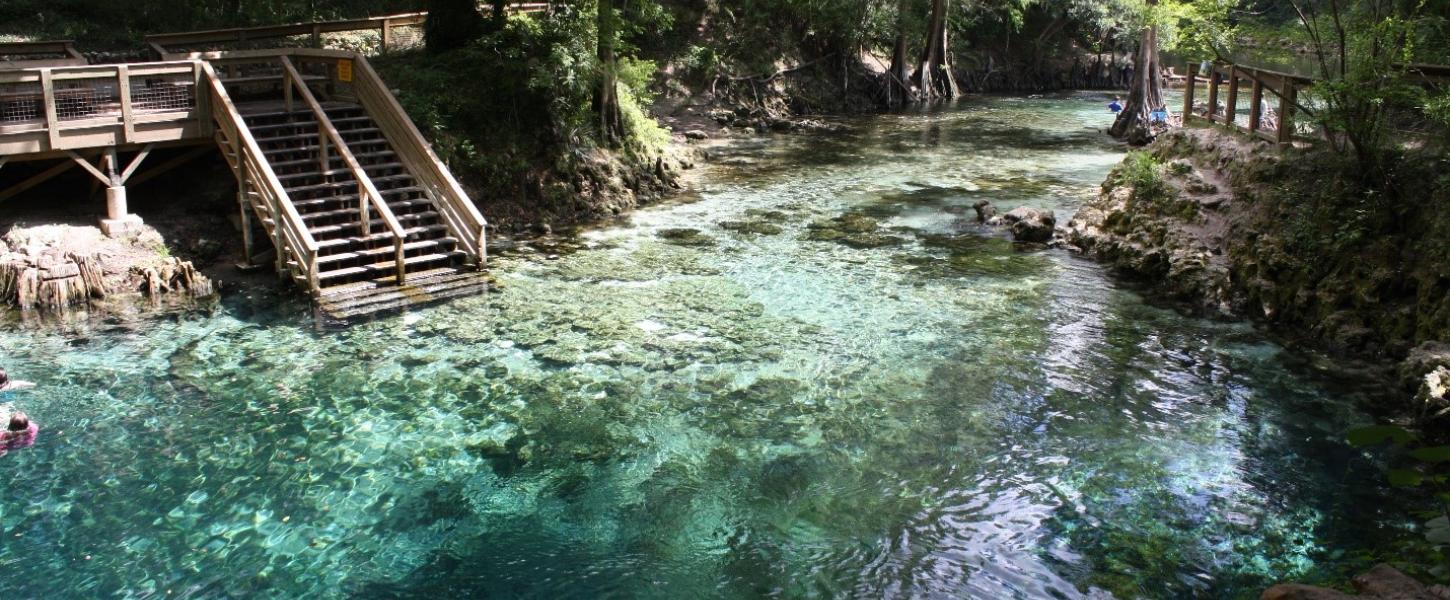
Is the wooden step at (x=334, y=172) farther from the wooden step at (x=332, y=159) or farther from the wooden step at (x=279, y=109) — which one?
the wooden step at (x=279, y=109)

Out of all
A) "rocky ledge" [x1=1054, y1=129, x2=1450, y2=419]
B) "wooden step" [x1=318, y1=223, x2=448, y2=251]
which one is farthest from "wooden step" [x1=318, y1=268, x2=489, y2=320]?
"rocky ledge" [x1=1054, y1=129, x2=1450, y2=419]

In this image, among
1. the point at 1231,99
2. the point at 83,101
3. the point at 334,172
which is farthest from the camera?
the point at 1231,99

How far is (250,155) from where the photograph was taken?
625 inches

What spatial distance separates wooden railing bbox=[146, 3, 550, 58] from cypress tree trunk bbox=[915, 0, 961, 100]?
24.0 meters

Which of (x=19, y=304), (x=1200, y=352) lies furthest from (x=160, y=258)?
(x=1200, y=352)

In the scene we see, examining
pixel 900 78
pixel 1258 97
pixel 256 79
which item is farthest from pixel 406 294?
pixel 900 78

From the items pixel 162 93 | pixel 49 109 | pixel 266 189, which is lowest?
pixel 266 189

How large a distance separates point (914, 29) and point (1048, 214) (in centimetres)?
2559

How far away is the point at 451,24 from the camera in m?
22.5

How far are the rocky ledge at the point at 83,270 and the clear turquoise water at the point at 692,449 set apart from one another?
36.1 inches

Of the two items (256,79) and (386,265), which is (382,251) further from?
(256,79)

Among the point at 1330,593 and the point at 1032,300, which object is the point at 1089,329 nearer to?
the point at 1032,300

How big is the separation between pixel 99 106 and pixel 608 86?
32.9 feet

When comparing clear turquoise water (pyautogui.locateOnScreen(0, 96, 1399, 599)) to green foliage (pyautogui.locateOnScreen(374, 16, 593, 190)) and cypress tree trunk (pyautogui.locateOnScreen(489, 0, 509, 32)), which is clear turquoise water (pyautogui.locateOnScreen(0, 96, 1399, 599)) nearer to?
green foliage (pyautogui.locateOnScreen(374, 16, 593, 190))
